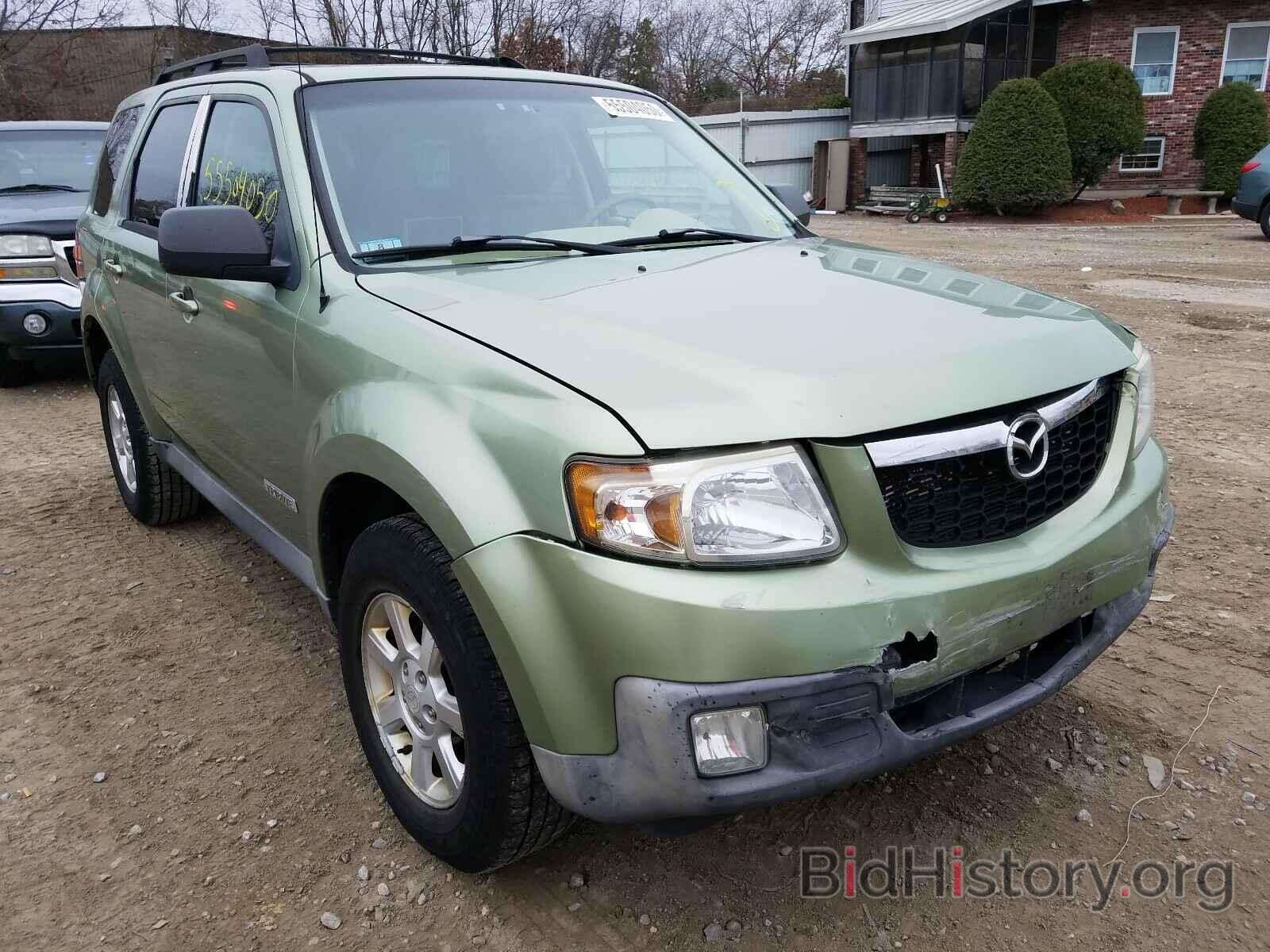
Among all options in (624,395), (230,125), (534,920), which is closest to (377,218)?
(230,125)

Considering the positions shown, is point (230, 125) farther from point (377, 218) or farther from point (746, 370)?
point (746, 370)

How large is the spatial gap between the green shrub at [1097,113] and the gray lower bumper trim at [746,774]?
74.3ft

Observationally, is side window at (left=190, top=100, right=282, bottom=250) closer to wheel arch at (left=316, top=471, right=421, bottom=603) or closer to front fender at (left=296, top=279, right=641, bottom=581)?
front fender at (left=296, top=279, right=641, bottom=581)

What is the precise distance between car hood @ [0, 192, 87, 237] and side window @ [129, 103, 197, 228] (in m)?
3.40

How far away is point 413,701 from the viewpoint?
7.91 feet

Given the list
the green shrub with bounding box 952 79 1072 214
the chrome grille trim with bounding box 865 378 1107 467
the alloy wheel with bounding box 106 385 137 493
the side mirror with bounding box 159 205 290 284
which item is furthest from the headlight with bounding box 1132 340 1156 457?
the green shrub with bounding box 952 79 1072 214

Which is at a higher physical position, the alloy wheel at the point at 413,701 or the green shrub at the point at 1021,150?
the green shrub at the point at 1021,150

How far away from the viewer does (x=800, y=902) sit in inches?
92.7

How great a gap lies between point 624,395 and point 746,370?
0.82 feet

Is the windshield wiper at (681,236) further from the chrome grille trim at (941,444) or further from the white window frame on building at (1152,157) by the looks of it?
the white window frame on building at (1152,157)

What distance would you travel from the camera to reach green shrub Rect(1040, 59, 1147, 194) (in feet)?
71.3

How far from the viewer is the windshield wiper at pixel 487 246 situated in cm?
279

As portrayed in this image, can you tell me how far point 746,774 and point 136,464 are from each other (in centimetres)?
373

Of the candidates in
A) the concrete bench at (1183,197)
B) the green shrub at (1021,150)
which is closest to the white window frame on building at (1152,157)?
the concrete bench at (1183,197)
